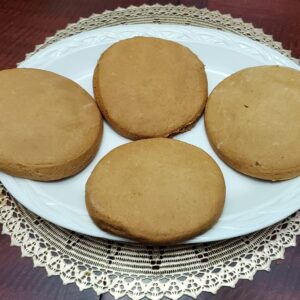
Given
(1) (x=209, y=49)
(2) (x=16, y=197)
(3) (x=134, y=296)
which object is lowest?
(3) (x=134, y=296)

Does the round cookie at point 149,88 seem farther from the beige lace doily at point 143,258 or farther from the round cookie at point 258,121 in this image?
the beige lace doily at point 143,258

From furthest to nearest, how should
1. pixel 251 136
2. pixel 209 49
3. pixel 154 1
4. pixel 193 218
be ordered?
1. pixel 154 1
2. pixel 209 49
3. pixel 251 136
4. pixel 193 218

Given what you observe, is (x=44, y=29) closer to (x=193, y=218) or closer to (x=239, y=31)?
(x=239, y=31)

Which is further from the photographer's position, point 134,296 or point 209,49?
point 209,49

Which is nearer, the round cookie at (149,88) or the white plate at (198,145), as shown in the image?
the white plate at (198,145)

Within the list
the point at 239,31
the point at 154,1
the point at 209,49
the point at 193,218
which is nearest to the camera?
the point at 193,218

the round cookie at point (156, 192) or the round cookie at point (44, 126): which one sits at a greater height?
the round cookie at point (44, 126)

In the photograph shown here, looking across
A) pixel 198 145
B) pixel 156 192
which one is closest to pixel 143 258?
pixel 156 192

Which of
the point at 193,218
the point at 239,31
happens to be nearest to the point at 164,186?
the point at 193,218

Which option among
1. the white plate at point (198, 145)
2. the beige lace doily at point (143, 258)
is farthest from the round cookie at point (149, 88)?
the beige lace doily at point (143, 258)
